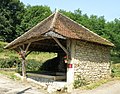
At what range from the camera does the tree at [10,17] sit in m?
44.3

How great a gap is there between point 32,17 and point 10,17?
4.23 metres

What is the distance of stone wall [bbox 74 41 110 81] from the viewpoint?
48.1ft

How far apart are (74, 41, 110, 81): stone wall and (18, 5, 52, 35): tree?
28457 mm

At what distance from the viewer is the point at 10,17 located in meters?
→ 46.2

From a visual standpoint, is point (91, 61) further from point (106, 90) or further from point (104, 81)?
point (106, 90)

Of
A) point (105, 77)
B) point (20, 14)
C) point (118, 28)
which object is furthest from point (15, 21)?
point (105, 77)

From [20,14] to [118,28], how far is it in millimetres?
18589

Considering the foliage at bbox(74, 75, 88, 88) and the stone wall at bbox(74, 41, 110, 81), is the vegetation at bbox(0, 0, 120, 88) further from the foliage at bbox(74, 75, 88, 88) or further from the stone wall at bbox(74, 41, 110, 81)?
the foliage at bbox(74, 75, 88, 88)

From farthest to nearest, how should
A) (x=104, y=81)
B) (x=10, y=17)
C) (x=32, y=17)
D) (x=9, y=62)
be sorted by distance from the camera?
(x=32, y=17) → (x=10, y=17) → (x=9, y=62) → (x=104, y=81)

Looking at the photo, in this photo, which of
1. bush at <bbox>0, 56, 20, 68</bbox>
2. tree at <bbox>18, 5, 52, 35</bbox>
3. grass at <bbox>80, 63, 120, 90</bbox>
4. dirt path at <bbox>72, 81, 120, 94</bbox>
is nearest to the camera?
dirt path at <bbox>72, 81, 120, 94</bbox>

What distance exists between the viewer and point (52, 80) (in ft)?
50.4

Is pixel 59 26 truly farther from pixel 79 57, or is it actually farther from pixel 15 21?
pixel 15 21

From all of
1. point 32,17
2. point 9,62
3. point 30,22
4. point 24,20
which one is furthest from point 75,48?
point 32,17

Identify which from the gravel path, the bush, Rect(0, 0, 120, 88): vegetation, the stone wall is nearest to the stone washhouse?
the stone wall
